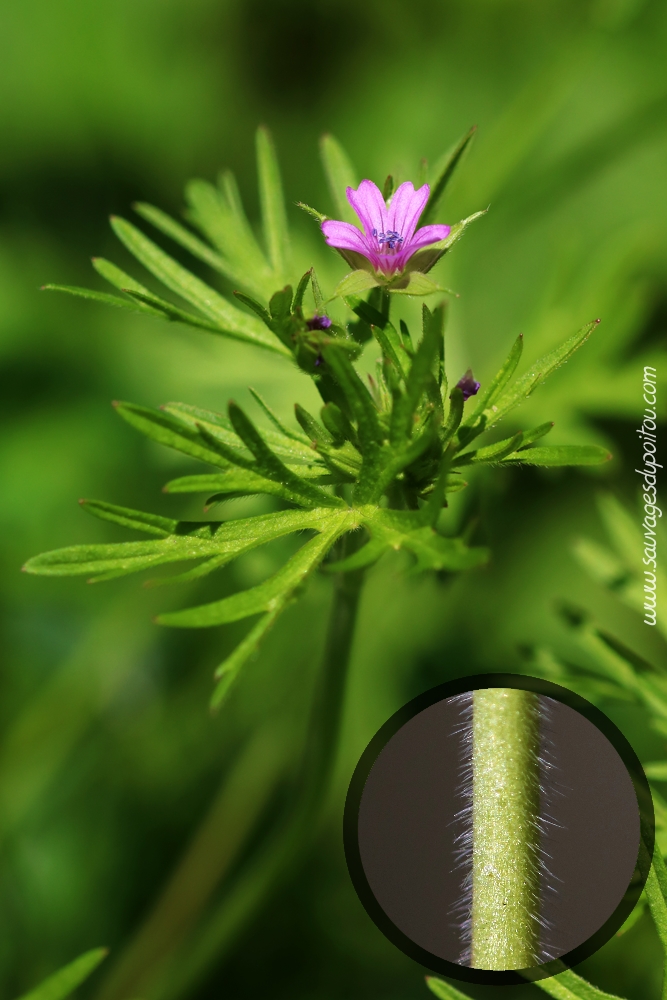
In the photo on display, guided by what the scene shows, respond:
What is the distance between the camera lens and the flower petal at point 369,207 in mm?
1423

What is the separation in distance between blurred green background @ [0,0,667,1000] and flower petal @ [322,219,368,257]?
1.86 ft

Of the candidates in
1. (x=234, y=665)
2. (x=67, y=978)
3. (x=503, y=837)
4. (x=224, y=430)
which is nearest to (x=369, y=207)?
(x=224, y=430)

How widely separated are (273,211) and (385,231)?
0.61 meters

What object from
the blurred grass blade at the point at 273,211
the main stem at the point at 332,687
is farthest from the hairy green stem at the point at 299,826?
the blurred grass blade at the point at 273,211

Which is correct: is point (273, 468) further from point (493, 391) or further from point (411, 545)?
point (493, 391)

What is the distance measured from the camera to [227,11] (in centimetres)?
397

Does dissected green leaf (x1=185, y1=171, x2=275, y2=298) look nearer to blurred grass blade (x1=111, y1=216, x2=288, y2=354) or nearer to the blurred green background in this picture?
blurred grass blade (x1=111, y1=216, x2=288, y2=354)

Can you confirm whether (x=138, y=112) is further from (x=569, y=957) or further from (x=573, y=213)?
(x=569, y=957)

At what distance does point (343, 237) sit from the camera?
137cm

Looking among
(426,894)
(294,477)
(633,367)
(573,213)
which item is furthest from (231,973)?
(573,213)

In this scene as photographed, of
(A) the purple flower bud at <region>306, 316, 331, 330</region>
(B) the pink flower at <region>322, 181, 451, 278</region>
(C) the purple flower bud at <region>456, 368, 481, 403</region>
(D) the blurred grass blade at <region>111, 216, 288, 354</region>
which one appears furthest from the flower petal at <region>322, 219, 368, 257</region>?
(D) the blurred grass blade at <region>111, 216, 288, 354</region>

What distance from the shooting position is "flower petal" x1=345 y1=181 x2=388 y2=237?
56.0 inches

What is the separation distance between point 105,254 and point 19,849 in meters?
2.22

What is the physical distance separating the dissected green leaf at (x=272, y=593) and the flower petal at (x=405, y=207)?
467mm
